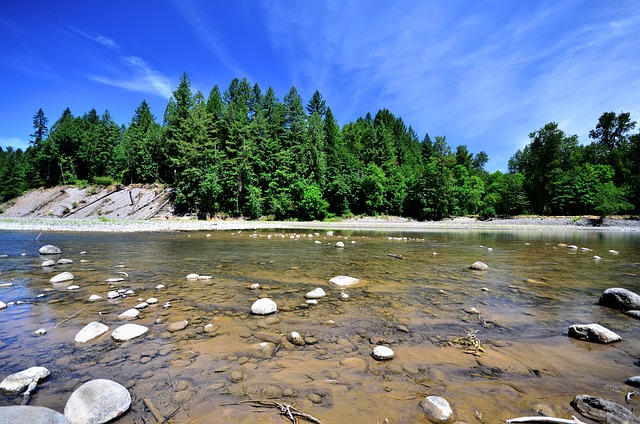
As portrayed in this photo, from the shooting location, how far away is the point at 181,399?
267cm

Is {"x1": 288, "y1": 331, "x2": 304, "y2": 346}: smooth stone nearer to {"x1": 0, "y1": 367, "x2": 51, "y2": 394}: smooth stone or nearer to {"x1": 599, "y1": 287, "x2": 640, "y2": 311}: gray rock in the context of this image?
{"x1": 0, "y1": 367, "x2": 51, "y2": 394}: smooth stone

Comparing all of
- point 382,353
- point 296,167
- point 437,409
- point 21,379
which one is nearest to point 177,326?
point 21,379

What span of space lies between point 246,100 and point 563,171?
67.7 m

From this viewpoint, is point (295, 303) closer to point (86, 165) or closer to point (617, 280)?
point (617, 280)

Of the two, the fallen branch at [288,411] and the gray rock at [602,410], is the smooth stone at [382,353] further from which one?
the gray rock at [602,410]

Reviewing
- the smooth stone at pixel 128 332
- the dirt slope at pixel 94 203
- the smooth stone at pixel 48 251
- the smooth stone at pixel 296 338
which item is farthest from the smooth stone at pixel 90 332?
the dirt slope at pixel 94 203

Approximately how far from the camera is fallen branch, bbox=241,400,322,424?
237 centimetres

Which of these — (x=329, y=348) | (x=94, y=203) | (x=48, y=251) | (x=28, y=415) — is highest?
(x=94, y=203)

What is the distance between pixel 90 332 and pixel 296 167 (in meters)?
45.7

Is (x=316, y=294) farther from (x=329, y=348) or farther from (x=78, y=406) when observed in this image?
(x=78, y=406)

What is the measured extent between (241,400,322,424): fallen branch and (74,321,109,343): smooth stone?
293 centimetres

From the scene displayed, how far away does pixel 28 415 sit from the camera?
1.96 metres

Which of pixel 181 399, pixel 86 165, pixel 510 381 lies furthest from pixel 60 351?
pixel 86 165

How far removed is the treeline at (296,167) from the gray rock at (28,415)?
43166 mm
